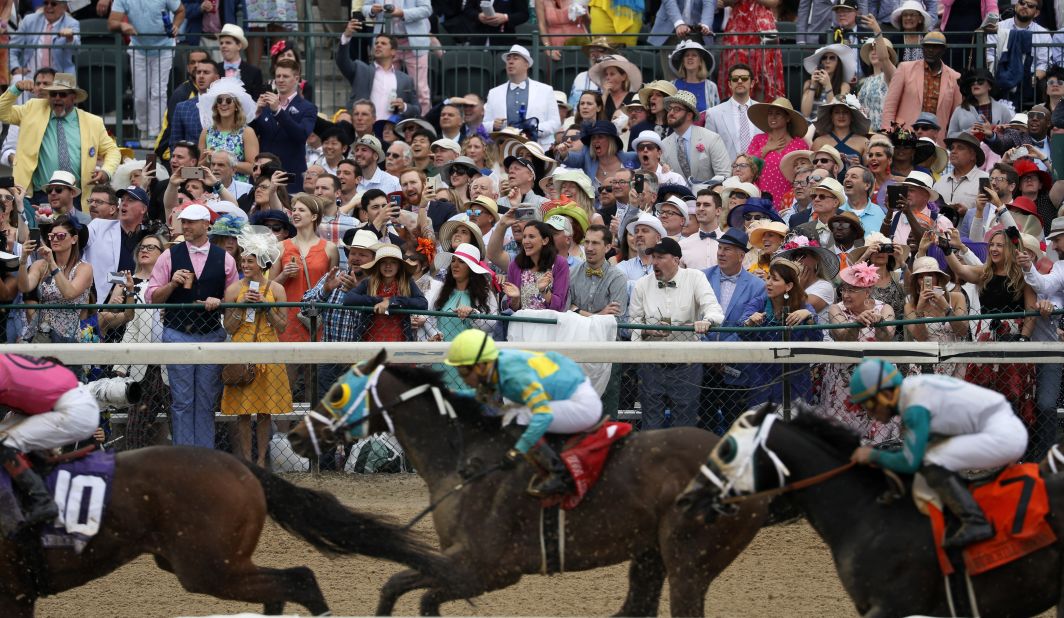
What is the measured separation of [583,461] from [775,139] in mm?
5957

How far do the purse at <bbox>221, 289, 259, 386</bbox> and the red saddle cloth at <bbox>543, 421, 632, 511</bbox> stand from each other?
3151 mm

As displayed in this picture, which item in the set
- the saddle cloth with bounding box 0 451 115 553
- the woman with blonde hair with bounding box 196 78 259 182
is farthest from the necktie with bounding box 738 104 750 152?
the saddle cloth with bounding box 0 451 115 553

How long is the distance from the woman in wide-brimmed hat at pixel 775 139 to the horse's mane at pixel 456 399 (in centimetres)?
532

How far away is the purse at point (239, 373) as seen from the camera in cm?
1007

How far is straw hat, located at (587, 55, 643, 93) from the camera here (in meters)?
14.1

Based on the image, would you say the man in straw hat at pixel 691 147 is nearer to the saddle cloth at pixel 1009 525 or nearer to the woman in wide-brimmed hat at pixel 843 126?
the woman in wide-brimmed hat at pixel 843 126

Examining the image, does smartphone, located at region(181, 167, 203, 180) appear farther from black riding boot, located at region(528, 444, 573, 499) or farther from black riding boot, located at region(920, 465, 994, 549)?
black riding boot, located at region(920, 465, 994, 549)

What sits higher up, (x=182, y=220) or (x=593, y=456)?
(x=182, y=220)

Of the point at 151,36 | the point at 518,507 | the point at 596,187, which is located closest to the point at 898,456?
the point at 518,507

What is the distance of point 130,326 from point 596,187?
4217 millimetres

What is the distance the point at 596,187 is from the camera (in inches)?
505

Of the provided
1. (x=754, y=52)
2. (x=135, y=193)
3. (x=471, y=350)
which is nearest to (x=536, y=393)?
(x=471, y=350)

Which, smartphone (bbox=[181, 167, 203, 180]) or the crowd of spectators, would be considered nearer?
the crowd of spectators

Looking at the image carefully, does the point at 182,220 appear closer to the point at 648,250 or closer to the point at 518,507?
the point at 648,250
